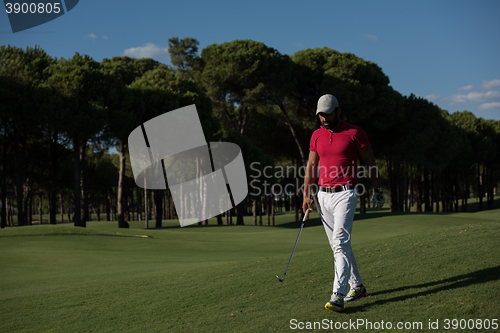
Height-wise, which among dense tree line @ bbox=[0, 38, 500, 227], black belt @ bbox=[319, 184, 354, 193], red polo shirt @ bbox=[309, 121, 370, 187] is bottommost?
black belt @ bbox=[319, 184, 354, 193]

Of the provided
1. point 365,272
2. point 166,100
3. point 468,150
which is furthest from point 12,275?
point 468,150

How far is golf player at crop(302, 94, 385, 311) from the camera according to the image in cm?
403

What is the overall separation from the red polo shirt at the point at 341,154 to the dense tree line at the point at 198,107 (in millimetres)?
21417

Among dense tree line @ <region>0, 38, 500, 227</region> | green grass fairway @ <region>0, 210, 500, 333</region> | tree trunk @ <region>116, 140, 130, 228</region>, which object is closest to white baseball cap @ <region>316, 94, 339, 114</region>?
green grass fairway @ <region>0, 210, 500, 333</region>

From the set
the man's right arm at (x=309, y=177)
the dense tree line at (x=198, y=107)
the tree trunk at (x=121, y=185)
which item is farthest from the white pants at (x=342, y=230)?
the tree trunk at (x=121, y=185)

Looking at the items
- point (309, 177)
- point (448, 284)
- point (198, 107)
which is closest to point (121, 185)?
point (198, 107)

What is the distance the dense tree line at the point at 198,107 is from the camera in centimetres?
2316

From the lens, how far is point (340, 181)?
409cm

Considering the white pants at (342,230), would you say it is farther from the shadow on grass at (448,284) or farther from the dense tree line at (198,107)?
the dense tree line at (198,107)

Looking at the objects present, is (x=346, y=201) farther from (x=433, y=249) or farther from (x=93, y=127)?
(x=93, y=127)

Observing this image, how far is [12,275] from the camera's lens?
25.8 ft

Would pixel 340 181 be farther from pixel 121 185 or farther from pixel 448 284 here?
pixel 121 185

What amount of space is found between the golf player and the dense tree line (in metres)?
21.4

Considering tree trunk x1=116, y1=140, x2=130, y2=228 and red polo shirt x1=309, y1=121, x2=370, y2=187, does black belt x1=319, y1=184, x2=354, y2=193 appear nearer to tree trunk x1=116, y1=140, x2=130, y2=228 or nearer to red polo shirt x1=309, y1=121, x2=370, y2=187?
red polo shirt x1=309, y1=121, x2=370, y2=187
